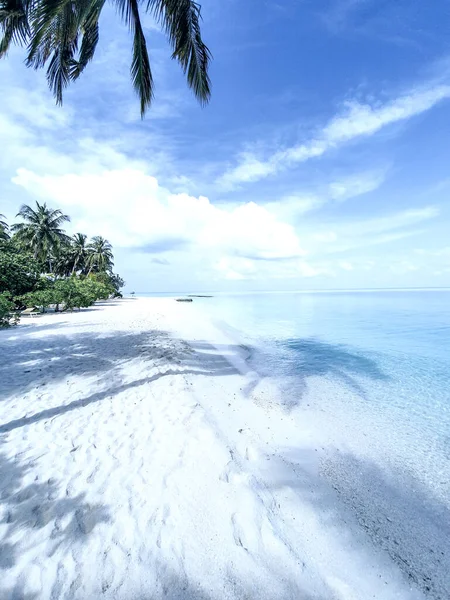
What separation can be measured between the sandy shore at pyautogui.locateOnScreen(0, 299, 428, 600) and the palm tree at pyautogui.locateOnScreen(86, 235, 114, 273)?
5137 centimetres

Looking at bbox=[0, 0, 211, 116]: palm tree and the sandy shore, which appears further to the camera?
bbox=[0, 0, 211, 116]: palm tree

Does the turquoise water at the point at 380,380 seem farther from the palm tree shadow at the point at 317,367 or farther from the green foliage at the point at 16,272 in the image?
the green foliage at the point at 16,272

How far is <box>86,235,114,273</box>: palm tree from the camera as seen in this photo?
2055 inches

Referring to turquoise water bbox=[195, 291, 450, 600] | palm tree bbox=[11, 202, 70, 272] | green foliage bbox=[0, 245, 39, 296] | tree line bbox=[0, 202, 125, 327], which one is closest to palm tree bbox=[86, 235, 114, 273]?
tree line bbox=[0, 202, 125, 327]

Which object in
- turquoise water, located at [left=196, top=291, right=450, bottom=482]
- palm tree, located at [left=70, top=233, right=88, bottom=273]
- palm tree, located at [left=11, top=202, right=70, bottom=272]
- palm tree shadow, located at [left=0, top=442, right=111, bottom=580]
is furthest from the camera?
palm tree, located at [left=70, top=233, right=88, bottom=273]

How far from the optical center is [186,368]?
26.6 ft

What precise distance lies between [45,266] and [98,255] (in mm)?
18165

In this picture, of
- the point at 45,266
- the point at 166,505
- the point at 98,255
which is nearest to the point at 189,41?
the point at 166,505

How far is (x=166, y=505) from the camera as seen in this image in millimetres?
2895

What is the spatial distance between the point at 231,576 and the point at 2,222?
40.6m

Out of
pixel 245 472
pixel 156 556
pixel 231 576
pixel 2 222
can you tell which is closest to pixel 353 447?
pixel 245 472

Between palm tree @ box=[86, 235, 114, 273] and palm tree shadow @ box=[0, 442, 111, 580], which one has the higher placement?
palm tree @ box=[86, 235, 114, 273]

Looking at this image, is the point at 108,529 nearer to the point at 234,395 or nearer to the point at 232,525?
the point at 232,525

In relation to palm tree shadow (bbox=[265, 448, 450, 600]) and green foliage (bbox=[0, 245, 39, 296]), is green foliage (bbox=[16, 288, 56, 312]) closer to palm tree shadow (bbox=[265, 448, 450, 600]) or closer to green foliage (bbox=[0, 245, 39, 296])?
green foliage (bbox=[0, 245, 39, 296])
